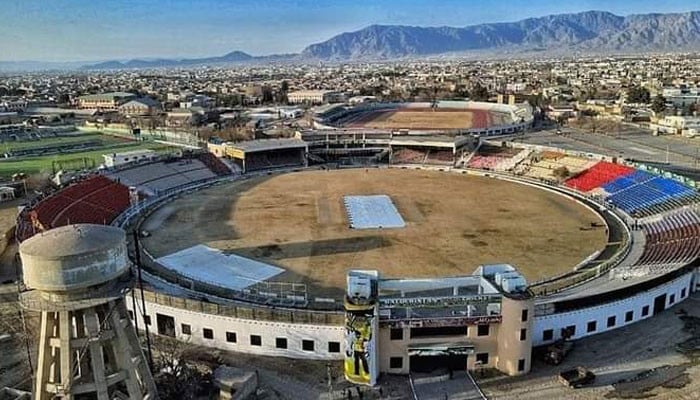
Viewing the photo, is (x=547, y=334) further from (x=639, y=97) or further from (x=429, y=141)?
(x=639, y=97)

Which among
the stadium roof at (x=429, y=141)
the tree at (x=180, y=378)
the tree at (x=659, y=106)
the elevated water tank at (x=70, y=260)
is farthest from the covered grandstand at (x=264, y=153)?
the tree at (x=659, y=106)

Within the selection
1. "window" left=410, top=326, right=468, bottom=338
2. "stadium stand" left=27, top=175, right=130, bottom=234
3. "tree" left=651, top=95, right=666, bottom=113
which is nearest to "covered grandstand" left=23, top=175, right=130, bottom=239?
"stadium stand" left=27, top=175, right=130, bottom=234

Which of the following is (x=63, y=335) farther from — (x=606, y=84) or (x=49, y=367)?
(x=606, y=84)

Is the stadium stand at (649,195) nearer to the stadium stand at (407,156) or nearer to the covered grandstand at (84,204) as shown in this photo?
the stadium stand at (407,156)

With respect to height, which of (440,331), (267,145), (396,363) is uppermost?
(267,145)

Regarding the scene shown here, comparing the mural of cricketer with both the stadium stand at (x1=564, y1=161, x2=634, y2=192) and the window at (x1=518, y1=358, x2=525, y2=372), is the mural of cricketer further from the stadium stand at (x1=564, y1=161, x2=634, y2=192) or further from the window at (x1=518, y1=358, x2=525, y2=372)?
the stadium stand at (x1=564, y1=161, x2=634, y2=192)

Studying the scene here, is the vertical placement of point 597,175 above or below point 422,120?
below

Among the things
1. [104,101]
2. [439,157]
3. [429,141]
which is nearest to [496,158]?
[439,157]
